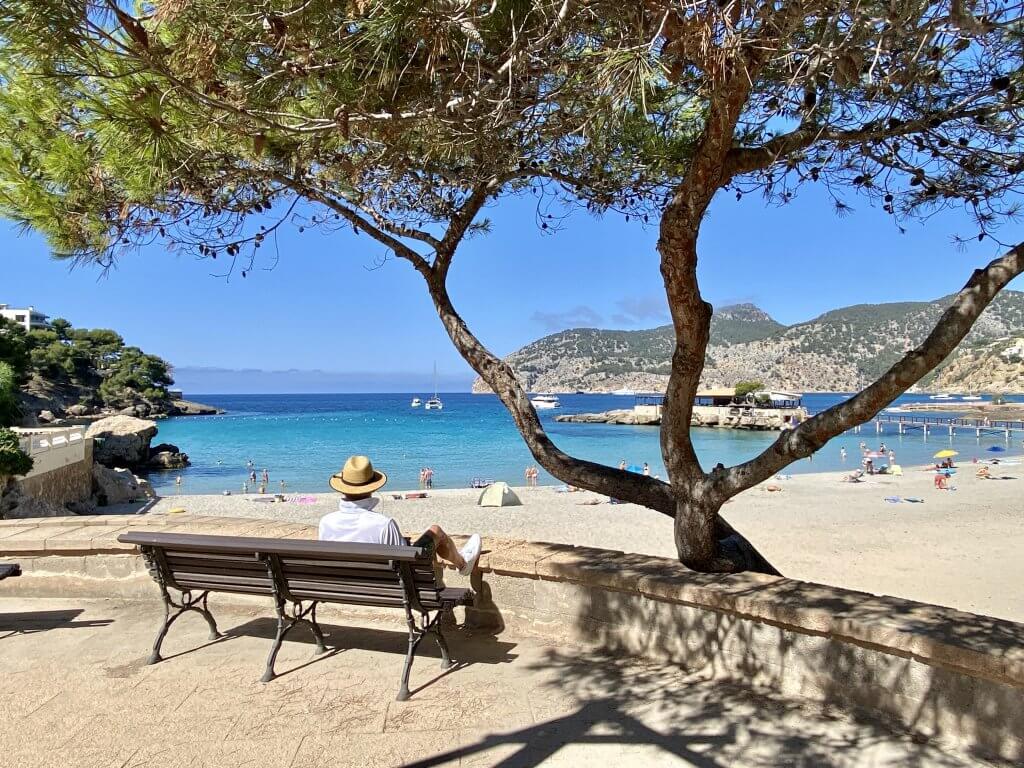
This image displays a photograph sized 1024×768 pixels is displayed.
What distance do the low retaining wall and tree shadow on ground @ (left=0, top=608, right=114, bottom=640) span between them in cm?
32

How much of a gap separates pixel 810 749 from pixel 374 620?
2.42 m

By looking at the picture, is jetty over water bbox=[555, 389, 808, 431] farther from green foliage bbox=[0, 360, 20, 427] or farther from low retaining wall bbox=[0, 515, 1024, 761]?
low retaining wall bbox=[0, 515, 1024, 761]

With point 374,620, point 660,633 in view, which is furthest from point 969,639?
point 374,620

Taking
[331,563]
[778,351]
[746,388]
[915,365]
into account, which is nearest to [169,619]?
[331,563]

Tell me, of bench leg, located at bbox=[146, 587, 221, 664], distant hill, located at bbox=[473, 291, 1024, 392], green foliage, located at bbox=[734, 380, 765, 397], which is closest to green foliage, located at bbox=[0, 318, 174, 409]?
distant hill, located at bbox=[473, 291, 1024, 392]

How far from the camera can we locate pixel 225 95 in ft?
11.4

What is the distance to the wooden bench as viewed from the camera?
9.91ft

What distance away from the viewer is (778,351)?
5664 inches

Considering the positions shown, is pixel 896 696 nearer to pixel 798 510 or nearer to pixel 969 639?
pixel 969 639

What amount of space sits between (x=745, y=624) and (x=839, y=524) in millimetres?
15586

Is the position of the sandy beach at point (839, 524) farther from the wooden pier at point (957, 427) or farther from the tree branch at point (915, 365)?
the wooden pier at point (957, 427)

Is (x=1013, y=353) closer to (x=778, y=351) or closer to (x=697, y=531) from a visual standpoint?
(x=778, y=351)

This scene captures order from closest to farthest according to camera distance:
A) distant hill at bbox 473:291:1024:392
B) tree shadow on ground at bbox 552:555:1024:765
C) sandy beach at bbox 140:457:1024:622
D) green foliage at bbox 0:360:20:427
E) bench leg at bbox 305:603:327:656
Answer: tree shadow on ground at bbox 552:555:1024:765, bench leg at bbox 305:603:327:656, sandy beach at bbox 140:457:1024:622, green foliage at bbox 0:360:20:427, distant hill at bbox 473:291:1024:392

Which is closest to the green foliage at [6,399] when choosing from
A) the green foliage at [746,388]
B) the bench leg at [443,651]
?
the bench leg at [443,651]
